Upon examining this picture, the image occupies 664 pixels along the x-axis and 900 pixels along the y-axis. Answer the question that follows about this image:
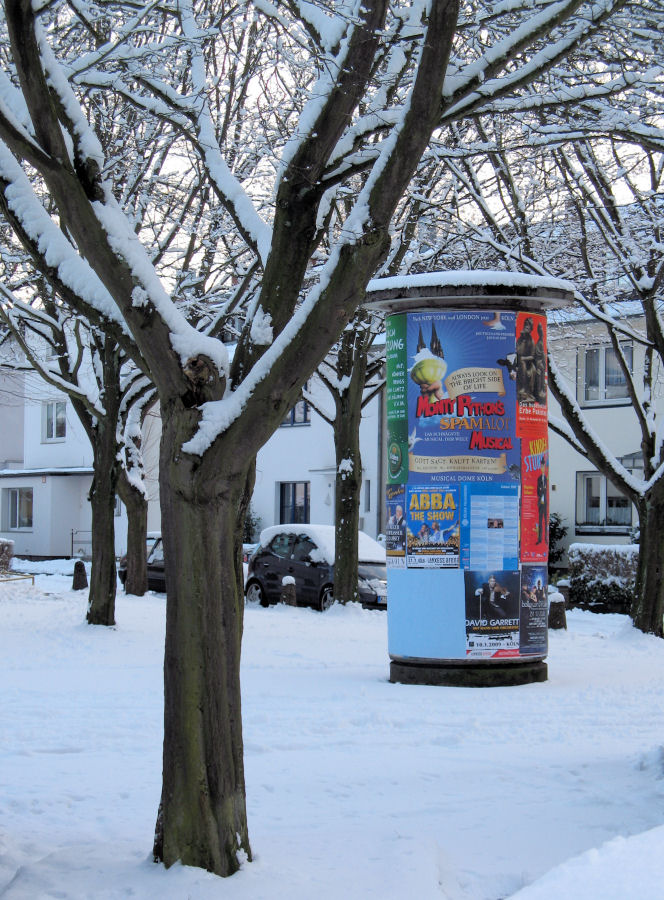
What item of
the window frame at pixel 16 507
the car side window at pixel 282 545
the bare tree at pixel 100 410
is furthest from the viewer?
the window frame at pixel 16 507

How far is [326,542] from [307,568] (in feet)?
2.27

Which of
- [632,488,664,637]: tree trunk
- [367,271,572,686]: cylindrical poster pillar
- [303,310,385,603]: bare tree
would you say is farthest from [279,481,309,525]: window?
[367,271,572,686]: cylindrical poster pillar

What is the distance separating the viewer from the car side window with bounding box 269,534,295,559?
72.0 feet

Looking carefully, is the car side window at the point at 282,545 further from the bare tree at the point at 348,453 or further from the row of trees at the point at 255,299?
the row of trees at the point at 255,299

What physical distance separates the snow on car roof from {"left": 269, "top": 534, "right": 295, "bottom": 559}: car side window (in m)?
0.12

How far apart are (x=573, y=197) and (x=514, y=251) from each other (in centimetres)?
169

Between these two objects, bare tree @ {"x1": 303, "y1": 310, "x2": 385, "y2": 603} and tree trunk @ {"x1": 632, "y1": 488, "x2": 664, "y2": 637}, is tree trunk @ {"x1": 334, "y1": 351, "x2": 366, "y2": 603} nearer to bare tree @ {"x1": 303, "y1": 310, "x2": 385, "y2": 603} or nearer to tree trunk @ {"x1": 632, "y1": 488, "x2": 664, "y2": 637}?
bare tree @ {"x1": 303, "y1": 310, "x2": 385, "y2": 603}

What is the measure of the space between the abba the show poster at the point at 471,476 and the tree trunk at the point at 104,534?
17.8 ft

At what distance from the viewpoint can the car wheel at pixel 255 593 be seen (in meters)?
22.0

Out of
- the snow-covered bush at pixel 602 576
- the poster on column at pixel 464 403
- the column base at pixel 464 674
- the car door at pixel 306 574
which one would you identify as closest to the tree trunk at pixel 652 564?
the column base at pixel 464 674

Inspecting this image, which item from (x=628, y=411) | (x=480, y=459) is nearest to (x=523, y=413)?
(x=480, y=459)

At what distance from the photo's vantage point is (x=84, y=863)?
5.07 meters

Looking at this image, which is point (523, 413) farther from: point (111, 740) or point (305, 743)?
point (111, 740)

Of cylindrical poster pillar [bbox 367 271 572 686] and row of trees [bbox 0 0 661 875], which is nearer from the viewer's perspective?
row of trees [bbox 0 0 661 875]
